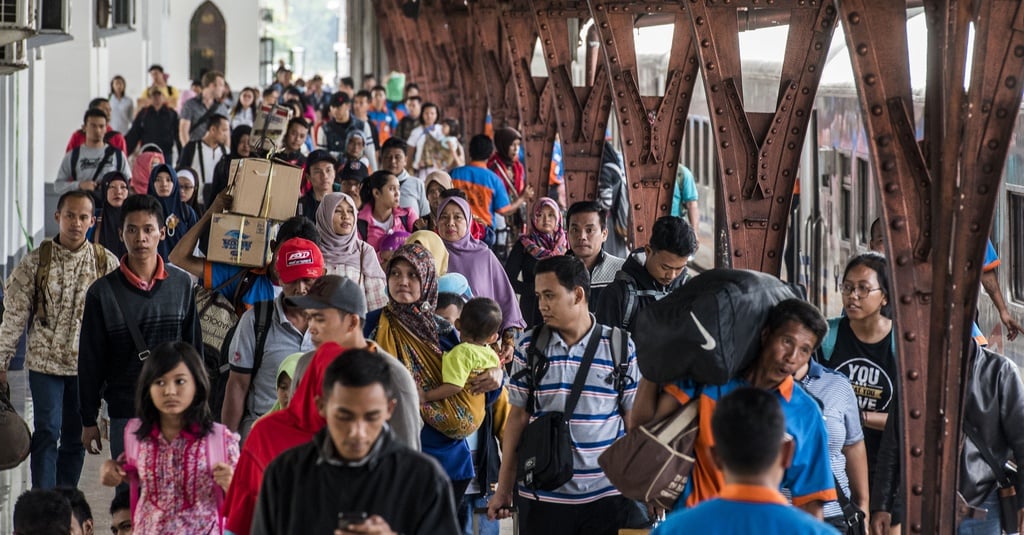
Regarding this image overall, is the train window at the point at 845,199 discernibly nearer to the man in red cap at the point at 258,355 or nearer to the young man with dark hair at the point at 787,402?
the man in red cap at the point at 258,355

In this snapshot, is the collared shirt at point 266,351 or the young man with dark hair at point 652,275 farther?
the young man with dark hair at point 652,275

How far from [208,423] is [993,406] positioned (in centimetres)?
279

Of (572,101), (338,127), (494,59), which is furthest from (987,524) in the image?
(494,59)

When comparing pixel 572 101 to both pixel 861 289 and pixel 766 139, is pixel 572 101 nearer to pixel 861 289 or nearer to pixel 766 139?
pixel 766 139

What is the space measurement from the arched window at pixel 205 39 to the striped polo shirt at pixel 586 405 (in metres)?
45.4

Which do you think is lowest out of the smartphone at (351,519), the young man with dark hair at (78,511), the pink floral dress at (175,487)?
the young man with dark hair at (78,511)

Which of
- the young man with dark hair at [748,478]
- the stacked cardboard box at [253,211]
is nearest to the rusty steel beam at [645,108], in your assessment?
the stacked cardboard box at [253,211]

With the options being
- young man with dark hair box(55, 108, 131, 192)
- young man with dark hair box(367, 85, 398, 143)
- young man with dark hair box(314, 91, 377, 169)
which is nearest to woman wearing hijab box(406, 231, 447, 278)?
young man with dark hair box(55, 108, 131, 192)

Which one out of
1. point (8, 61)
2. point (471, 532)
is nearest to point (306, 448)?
point (471, 532)

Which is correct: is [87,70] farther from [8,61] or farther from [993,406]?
[993,406]

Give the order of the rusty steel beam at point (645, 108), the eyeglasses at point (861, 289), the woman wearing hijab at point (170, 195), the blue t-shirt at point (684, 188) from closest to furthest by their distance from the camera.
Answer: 1. the eyeglasses at point (861, 289)
2. the rusty steel beam at point (645, 108)
3. the woman wearing hijab at point (170, 195)
4. the blue t-shirt at point (684, 188)

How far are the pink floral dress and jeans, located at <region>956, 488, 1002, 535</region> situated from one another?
9.21ft

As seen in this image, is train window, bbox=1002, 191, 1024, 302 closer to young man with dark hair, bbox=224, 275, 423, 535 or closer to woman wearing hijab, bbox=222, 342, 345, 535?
young man with dark hair, bbox=224, 275, 423, 535

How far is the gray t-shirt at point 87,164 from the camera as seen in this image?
12.7 meters
